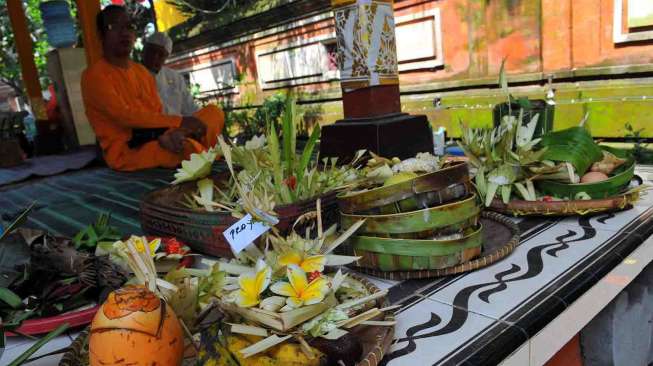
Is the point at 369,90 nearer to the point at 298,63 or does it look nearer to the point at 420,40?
the point at 420,40

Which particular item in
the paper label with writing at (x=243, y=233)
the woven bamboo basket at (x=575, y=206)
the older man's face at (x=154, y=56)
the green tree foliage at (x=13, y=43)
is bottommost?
the woven bamboo basket at (x=575, y=206)

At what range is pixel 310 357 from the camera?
0.76 metres

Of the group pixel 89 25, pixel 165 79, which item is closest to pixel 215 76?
pixel 89 25

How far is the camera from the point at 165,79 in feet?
17.0

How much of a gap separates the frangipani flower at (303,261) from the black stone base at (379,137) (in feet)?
4.24

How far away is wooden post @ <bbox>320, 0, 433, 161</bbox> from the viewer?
2184 mm

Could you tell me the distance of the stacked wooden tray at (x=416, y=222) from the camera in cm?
116

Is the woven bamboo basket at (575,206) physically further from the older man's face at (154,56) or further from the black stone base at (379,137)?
the older man's face at (154,56)

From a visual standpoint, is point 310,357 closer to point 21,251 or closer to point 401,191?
point 401,191

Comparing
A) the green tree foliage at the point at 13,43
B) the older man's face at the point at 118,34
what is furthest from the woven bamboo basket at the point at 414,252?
the green tree foliage at the point at 13,43

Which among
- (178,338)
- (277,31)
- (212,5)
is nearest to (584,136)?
(178,338)

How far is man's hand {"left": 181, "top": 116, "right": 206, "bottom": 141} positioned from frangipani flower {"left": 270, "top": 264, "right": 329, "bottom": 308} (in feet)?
10.5

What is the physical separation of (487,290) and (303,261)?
1.66 feet

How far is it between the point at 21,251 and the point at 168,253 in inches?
13.9
